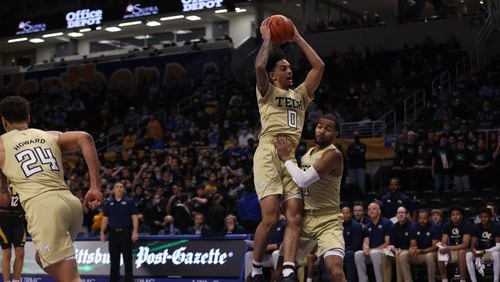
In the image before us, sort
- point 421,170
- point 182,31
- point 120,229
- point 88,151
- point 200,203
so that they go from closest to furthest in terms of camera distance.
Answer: point 88,151, point 120,229, point 200,203, point 421,170, point 182,31

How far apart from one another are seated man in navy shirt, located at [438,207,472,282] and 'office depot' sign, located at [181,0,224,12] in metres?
14.7

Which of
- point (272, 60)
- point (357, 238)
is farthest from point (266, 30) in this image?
point (357, 238)

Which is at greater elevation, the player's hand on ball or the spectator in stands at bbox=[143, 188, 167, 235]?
the player's hand on ball

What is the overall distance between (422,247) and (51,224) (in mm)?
9733

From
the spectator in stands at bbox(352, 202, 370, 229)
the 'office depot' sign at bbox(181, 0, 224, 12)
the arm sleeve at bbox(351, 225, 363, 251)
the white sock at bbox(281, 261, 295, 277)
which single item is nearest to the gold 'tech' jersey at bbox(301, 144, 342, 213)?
the white sock at bbox(281, 261, 295, 277)

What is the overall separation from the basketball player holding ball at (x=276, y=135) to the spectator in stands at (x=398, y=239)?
702cm

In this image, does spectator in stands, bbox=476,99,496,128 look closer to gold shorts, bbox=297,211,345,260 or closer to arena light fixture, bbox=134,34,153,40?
gold shorts, bbox=297,211,345,260

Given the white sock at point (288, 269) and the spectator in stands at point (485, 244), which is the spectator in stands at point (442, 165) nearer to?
the spectator in stands at point (485, 244)

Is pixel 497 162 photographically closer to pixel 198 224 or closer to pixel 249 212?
pixel 249 212

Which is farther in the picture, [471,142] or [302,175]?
[471,142]

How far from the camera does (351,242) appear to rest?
50.1 ft

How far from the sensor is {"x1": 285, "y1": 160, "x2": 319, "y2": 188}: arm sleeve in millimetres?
7672

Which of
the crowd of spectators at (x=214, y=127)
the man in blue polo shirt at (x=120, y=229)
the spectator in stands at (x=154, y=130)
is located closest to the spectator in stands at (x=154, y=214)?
the crowd of spectators at (x=214, y=127)

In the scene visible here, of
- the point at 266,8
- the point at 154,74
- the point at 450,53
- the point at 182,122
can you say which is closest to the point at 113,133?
the point at 182,122
